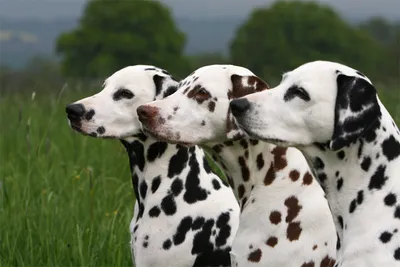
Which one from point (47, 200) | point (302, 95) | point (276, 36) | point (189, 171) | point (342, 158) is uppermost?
point (302, 95)

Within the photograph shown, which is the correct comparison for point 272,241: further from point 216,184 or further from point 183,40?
point 183,40

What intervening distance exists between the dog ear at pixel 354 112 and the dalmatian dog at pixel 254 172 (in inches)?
36.0

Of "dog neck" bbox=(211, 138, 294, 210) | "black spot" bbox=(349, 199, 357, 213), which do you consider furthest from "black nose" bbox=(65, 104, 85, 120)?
"black spot" bbox=(349, 199, 357, 213)

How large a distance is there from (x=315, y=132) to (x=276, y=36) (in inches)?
2915

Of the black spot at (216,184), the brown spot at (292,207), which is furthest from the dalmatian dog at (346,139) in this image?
the black spot at (216,184)

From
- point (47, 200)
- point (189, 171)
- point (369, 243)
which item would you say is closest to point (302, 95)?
point (369, 243)

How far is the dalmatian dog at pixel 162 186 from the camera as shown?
245 inches

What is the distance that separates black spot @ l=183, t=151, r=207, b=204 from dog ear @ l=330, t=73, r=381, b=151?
5.09 ft

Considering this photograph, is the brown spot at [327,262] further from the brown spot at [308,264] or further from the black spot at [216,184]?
the black spot at [216,184]

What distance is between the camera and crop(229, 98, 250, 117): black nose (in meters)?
5.21

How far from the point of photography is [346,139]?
16.2 feet

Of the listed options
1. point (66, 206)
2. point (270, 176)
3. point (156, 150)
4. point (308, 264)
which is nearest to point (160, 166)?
point (156, 150)

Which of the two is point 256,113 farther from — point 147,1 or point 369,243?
point 147,1

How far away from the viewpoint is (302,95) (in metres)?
5.15
